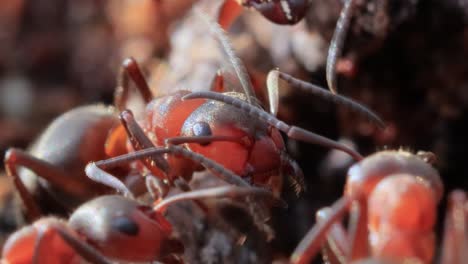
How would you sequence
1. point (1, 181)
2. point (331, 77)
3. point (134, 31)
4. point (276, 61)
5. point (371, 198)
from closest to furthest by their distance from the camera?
1. point (371, 198)
2. point (331, 77)
3. point (276, 61)
4. point (1, 181)
5. point (134, 31)

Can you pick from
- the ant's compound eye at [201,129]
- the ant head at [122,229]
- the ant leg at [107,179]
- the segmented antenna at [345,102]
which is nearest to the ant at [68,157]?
the ant leg at [107,179]

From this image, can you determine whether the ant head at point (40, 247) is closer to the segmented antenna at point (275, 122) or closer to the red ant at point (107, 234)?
the red ant at point (107, 234)

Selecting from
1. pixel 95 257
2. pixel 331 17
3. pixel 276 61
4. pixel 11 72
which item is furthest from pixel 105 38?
pixel 95 257

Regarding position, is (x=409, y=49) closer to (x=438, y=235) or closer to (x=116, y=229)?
(x=438, y=235)

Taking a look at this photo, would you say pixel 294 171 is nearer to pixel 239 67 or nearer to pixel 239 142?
pixel 239 142

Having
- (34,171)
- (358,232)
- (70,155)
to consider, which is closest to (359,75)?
(70,155)

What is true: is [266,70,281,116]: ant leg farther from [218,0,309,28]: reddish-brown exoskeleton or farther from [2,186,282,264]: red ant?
[218,0,309,28]: reddish-brown exoskeleton

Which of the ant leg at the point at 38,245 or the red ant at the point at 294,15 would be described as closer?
the ant leg at the point at 38,245
